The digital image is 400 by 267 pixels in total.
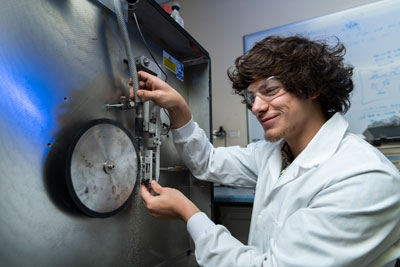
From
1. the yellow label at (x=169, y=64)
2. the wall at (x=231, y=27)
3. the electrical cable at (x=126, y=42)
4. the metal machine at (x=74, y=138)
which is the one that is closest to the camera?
the metal machine at (x=74, y=138)

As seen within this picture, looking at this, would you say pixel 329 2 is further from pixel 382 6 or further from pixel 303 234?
pixel 303 234

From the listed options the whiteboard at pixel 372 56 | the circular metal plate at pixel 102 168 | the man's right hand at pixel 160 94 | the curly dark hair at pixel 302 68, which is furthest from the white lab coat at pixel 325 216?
the whiteboard at pixel 372 56

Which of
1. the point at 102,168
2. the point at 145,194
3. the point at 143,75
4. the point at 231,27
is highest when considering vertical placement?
the point at 231,27

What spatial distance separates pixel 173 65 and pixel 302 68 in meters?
0.62

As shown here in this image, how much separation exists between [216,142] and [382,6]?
143 centimetres

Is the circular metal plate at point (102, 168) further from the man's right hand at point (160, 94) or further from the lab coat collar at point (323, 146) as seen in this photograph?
the lab coat collar at point (323, 146)

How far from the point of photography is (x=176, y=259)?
1039 mm

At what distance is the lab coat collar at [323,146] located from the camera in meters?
0.68

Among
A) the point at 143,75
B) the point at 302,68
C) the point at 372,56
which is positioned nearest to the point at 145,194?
the point at 143,75

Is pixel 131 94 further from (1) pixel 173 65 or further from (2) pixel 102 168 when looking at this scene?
(1) pixel 173 65

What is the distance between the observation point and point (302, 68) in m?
0.77

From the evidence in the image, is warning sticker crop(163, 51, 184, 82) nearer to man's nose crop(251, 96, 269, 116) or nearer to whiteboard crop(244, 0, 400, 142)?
man's nose crop(251, 96, 269, 116)

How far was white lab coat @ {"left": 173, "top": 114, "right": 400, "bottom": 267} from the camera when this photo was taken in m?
0.52

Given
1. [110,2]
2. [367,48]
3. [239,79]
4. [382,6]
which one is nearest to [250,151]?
[239,79]
